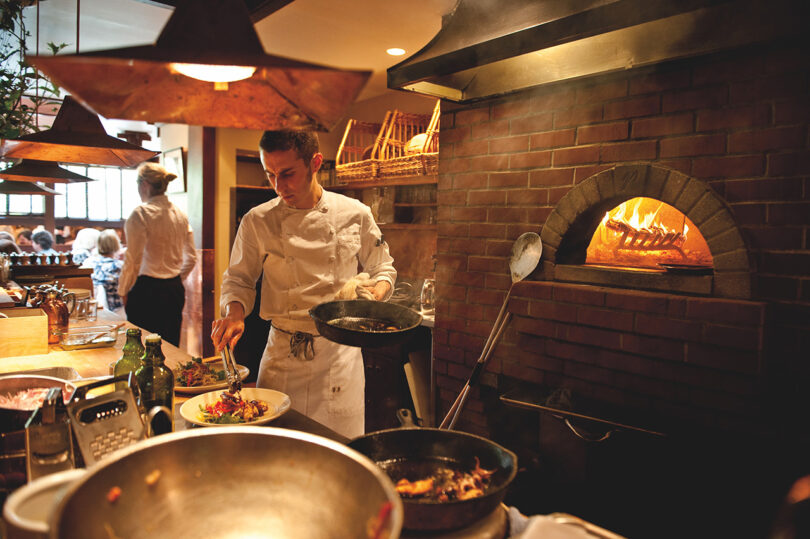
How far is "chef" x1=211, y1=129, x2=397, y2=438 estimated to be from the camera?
2.34 meters

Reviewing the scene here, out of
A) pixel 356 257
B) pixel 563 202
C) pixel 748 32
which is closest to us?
pixel 748 32

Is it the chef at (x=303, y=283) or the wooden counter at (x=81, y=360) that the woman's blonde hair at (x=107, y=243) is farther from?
the chef at (x=303, y=283)

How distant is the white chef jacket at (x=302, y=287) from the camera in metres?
2.37

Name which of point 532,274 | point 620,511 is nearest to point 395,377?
point 532,274

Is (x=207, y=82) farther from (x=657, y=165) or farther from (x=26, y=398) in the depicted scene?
(x=657, y=165)

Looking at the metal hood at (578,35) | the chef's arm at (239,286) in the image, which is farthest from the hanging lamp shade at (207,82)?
the chef's arm at (239,286)

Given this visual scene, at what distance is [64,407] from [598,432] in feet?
6.17

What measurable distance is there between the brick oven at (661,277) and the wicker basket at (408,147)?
47.2 inches

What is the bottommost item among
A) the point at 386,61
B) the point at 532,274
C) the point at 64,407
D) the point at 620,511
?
the point at 620,511

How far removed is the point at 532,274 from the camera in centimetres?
248

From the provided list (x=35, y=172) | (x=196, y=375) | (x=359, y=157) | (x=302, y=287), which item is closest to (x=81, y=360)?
(x=196, y=375)

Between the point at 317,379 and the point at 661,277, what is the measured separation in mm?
1527

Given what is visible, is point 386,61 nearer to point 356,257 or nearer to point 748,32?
A: point 356,257

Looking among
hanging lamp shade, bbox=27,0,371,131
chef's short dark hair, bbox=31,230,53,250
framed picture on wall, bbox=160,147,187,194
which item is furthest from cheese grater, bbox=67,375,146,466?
chef's short dark hair, bbox=31,230,53,250
